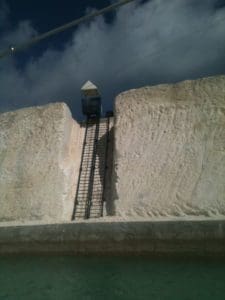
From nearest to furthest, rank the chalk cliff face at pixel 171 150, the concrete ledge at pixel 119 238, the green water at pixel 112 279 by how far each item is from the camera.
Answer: the green water at pixel 112 279
the concrete ledge at pixel 119 238
the chalk cliff face at pixel 171 150

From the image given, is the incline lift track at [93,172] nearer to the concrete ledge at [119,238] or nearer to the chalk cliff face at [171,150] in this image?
the chalk cliff face at [171,150]

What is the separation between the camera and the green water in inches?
157

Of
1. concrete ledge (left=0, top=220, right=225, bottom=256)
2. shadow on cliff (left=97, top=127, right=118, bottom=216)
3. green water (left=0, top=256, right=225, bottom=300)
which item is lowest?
green water (left=0, top=256, right=225, bottom=300)

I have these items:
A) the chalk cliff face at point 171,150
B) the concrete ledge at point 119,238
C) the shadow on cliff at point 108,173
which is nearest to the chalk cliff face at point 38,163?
the shadow on cliff at point 108,173

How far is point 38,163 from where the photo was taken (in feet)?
34.6

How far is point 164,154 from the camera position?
30.1ft

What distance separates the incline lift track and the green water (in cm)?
359

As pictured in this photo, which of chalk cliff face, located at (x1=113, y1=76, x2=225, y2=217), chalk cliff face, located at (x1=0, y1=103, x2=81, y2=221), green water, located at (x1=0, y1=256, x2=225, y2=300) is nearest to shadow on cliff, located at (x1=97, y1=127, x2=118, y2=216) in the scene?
chalk cliff face, located at (x1=113, y1=76, x2=225, y2=217)

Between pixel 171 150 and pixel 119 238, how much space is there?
407 centimetres

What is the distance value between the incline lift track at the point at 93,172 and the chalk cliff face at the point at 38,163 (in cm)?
25

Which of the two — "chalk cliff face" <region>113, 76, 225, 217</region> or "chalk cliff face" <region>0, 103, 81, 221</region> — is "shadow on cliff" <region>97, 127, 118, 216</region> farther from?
"chalk cliff face" <region>0, 103, 81, 221</region>

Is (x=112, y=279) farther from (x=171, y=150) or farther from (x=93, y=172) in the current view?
(x=93, y=172)

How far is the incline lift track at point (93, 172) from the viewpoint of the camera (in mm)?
9523

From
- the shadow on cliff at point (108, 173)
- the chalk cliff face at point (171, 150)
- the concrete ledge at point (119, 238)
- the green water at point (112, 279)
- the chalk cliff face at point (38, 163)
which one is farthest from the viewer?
the chalk cliff face at point (38, 163)
